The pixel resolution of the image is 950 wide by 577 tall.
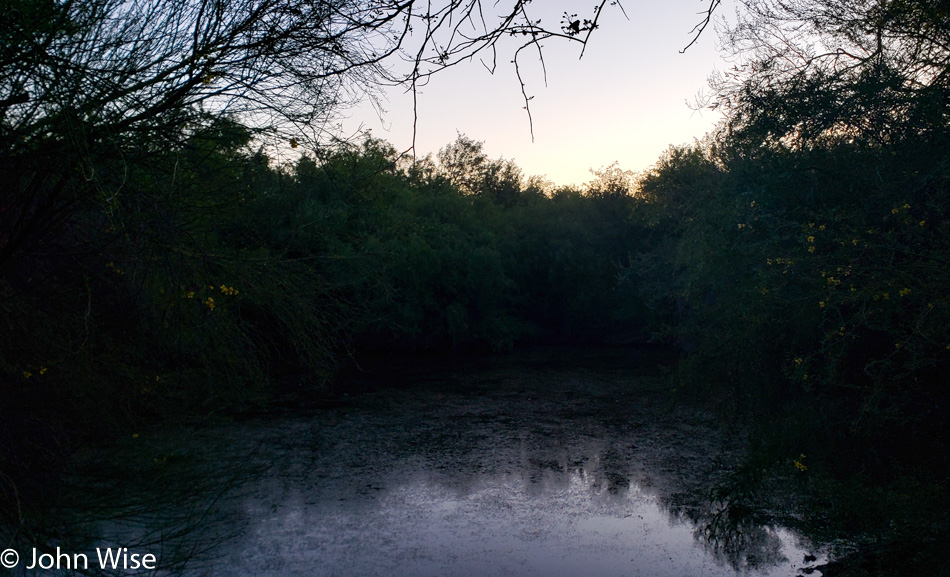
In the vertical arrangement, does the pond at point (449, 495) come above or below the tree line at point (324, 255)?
below

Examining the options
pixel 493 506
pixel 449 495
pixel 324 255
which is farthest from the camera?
pixel 449 495

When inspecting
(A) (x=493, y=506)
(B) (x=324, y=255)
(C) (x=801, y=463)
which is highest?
(B) (x=324, y=255)

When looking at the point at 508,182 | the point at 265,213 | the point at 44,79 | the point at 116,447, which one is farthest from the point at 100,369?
the point at 508,182

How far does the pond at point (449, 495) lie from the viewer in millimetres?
5727

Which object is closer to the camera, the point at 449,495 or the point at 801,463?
the point at 801,463

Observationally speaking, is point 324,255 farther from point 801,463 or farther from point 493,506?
point 801,463

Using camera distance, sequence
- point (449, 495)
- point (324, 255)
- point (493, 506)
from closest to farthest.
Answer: point (324, 255) → point (493, 506) → point (449, 495)

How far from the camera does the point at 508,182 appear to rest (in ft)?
117

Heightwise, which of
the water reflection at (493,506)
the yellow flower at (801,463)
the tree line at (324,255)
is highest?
the tree line at (324,255)

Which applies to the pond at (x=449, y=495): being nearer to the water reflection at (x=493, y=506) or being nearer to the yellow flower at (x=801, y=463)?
the water reflection at (x=493, y=506)

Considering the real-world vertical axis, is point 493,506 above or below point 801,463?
below

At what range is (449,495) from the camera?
24.9ft

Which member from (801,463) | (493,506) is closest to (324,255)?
(493,506)

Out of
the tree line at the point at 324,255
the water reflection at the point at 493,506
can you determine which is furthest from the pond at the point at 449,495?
the tree line at the point at 324,255
